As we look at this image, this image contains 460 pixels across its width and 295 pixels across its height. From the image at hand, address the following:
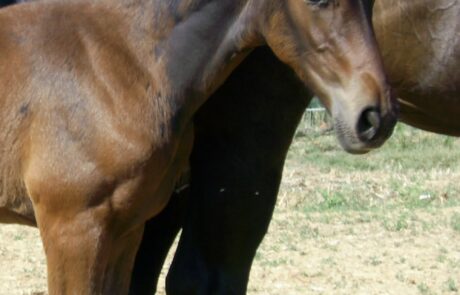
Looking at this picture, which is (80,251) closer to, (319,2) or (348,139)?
(348,139)

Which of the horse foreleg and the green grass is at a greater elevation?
the horse foreleg

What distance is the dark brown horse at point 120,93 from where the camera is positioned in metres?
3.56

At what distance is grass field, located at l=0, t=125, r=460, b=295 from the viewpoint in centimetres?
591

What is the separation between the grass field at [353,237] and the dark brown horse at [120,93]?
2179 mm

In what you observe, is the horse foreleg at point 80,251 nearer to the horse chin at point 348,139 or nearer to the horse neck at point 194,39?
the horse neck at point 194,39

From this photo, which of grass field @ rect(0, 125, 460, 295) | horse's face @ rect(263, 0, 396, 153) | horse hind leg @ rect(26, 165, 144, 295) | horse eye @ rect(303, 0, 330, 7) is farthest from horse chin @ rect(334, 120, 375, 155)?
grass field @ rect(0, 125, 460, 295)

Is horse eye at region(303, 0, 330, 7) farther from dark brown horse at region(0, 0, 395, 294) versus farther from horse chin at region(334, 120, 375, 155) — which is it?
horse chin at region(334, 120, 375, 155)

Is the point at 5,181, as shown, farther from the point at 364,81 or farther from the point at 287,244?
the point at 287,244

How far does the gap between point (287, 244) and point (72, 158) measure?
3.02 metres

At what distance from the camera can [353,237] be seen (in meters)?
6.63

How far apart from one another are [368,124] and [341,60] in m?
0.21

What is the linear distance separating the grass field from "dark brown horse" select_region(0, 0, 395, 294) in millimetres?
2179

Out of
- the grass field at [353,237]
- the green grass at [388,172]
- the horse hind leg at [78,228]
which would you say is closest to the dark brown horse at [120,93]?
the horse hind leg at [78,228]

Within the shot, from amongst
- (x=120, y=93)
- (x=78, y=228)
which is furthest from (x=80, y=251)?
(x=120, y=93)
